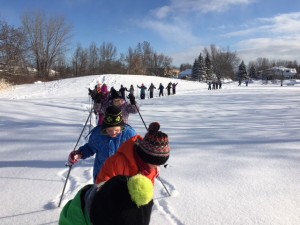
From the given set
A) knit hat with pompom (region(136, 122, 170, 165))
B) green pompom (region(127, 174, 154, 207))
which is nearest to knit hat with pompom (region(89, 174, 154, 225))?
green pompom (region(127, 174, 154, 207))

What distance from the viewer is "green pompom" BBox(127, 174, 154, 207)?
1.46 meters

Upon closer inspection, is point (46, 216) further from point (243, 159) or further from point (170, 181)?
point (243, 159)

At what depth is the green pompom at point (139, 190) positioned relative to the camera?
1455 mm

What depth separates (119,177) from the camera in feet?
5.20

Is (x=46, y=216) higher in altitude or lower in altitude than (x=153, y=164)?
lower

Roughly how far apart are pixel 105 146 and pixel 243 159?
368cm

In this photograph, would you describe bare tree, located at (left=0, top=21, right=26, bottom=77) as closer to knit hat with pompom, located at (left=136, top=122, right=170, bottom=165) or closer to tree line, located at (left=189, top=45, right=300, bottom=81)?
knit hat with pompom, located at (left=136, top=122, right=170, bottom=165)

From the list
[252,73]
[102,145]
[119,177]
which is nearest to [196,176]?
[102,145]

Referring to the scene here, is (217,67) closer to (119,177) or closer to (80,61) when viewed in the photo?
(80,61)

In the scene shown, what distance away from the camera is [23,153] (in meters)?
7.23

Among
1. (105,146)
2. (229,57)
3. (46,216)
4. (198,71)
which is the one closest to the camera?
(105,146)

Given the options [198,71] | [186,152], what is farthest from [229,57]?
[186,152]

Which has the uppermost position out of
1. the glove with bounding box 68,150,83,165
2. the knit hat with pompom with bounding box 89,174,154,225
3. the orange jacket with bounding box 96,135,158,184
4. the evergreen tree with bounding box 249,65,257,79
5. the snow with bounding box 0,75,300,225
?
the evergreen tree with bounding box 249,65,257,79

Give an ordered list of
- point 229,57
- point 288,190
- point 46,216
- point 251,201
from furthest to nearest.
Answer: point 229,57, point 288,190, point 251,201, point 46,216
